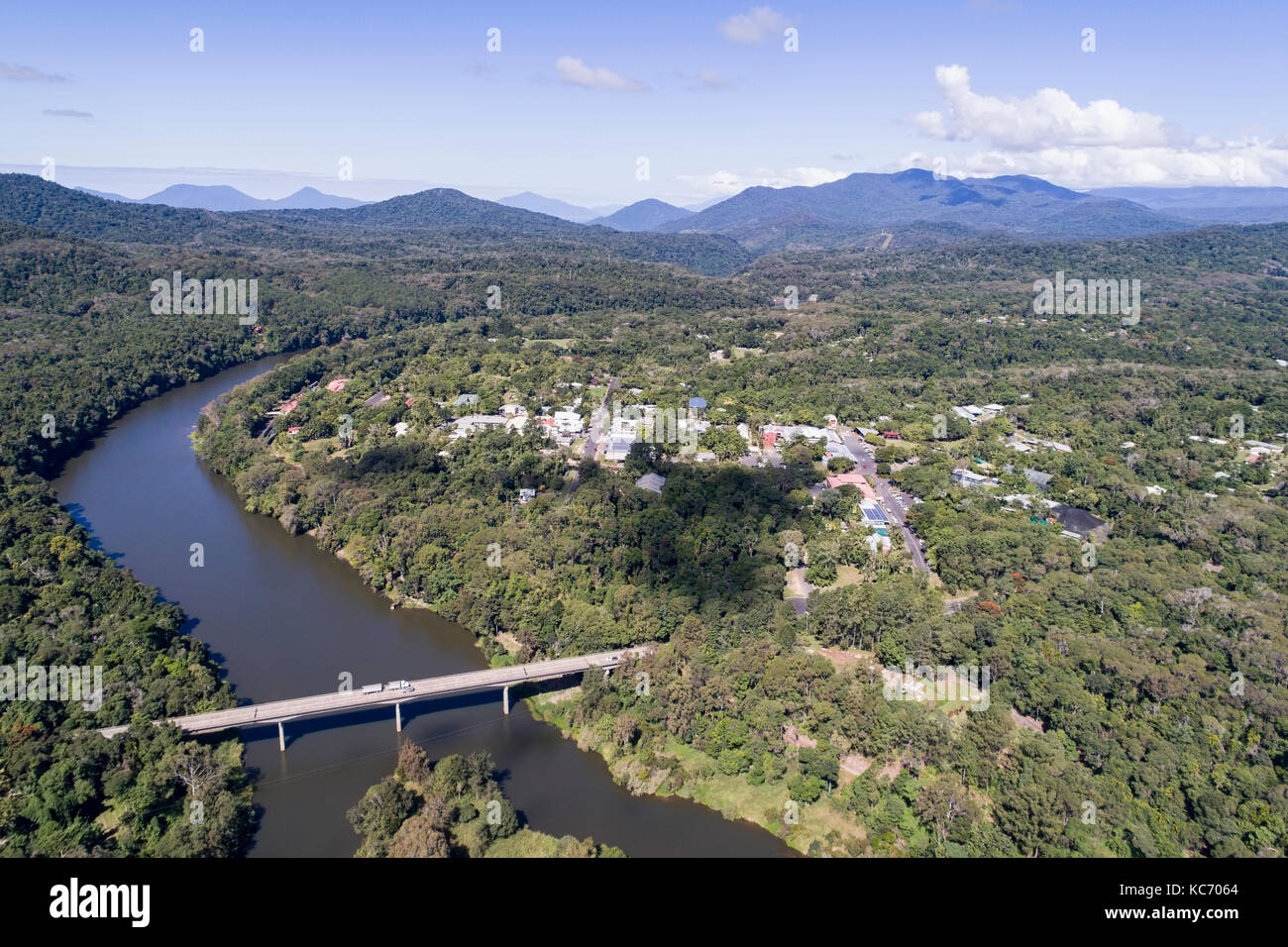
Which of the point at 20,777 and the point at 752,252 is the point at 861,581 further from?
the point at 752,252

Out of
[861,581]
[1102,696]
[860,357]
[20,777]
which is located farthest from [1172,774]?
[860,357]

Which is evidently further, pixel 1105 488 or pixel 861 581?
pixel 1105 488

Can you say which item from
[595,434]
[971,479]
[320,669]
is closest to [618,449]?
[595,434]

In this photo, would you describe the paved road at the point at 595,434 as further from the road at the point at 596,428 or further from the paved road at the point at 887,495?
the paved road at the point at 887,495

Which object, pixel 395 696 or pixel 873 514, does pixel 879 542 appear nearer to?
pixel 873 514

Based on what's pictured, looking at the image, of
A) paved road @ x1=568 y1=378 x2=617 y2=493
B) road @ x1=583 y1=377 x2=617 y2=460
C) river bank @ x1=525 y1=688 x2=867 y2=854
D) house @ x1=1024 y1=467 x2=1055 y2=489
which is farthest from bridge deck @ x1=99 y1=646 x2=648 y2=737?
house @ x1=1024 y1=467 x2=1055 y2=489
